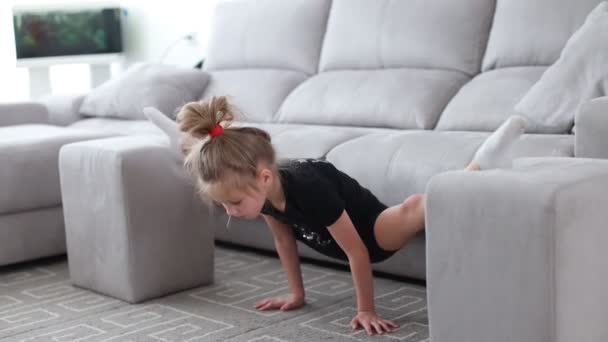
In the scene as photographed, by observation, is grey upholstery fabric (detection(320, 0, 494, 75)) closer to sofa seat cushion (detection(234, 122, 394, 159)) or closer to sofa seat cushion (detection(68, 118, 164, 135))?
sofa seat cushion (detection(234, 122, 394, 159))

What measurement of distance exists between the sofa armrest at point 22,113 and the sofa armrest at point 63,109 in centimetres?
13

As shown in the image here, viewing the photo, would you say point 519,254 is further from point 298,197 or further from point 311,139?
point 311,139

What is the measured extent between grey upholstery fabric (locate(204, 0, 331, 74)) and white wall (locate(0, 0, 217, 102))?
74 cm

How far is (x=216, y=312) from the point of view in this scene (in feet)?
7.63

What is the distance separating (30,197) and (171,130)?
67 centimetres

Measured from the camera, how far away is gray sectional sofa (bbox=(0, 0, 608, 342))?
2408mm

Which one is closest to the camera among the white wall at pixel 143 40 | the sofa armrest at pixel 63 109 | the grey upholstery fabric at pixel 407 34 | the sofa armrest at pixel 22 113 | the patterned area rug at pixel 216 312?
the patterned area rug at pixel 216 312

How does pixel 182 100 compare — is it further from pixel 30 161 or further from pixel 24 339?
pixel 24 339

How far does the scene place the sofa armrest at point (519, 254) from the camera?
1478 mm

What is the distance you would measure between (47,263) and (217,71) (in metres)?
1.24

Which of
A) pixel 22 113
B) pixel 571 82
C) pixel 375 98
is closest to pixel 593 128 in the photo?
pixel 571 82

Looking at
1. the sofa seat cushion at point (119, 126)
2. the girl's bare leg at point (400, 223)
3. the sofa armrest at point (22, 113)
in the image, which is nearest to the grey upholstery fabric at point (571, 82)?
the girl's bare leg at point (400, 223)

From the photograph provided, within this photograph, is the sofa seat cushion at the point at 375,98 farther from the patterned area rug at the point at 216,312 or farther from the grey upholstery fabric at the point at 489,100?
the patterned area rug at the point at 216,312

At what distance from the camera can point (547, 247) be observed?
1.47 m
